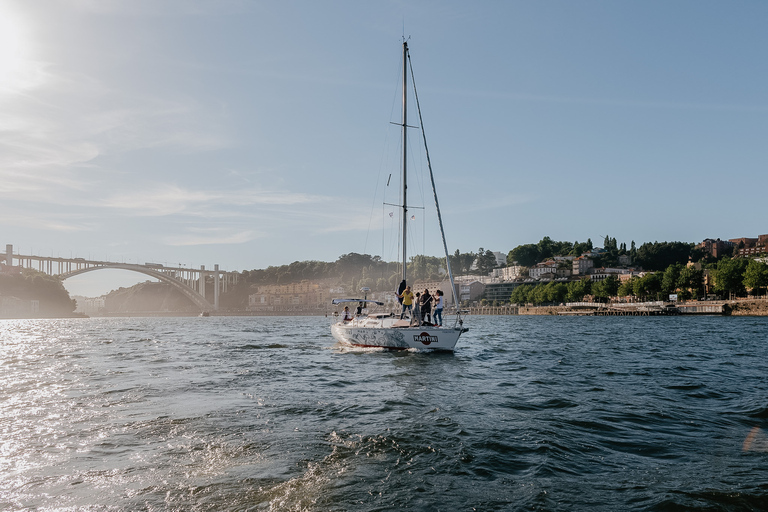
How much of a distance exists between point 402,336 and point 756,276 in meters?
76.7

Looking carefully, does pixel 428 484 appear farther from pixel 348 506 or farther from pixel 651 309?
pixel 651 309

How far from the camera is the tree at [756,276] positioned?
255ft

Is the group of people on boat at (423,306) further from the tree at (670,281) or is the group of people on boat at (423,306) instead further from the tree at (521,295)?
the tree at (521,295)

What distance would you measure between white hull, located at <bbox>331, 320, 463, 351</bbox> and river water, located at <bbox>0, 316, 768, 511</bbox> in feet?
18.1

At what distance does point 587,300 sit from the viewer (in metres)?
138

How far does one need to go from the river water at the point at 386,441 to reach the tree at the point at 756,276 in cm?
7585

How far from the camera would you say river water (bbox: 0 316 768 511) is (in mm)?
5273

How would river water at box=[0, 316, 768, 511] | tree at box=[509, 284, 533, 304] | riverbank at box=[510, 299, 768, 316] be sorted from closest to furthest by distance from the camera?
river water at box=[0, 316, 768, 511] < riverbank at box=[510, 299, 768, 316] < tree at box=[509, 284, 533, 304]

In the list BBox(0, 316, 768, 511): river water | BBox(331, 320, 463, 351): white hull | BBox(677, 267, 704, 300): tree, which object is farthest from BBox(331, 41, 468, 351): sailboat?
BBox(677, 267, 704, 300): tree

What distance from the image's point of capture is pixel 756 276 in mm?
78250

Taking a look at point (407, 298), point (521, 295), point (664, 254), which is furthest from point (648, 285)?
point (407, 298)

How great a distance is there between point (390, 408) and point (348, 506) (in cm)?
490

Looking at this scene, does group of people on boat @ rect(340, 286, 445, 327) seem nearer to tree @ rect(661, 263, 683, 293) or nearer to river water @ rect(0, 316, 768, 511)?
river water @ rect(0, 316, 768, 511)

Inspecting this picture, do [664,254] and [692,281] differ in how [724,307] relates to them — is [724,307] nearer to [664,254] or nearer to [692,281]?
[692,281]
